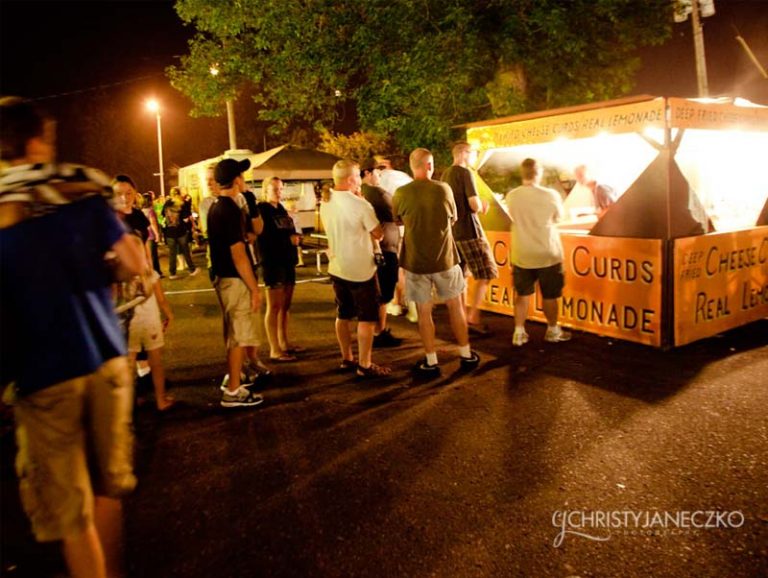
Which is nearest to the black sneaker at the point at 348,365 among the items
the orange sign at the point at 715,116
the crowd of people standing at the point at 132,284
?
the crowd of people standing at the point at 132,284

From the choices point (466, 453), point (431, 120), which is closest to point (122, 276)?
point (466, 453)

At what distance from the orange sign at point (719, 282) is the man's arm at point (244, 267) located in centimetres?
415

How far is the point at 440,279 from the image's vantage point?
541cm

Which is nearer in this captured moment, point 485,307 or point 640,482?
point 640,482

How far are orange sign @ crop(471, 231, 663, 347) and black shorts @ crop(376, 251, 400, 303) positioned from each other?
6.31 feet

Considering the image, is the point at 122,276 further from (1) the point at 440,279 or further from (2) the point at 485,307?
(2) the point at 485,307

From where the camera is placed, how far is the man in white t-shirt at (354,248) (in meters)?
5.30

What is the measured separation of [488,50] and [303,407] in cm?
756

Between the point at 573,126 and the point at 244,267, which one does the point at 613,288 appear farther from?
the point at 244,267

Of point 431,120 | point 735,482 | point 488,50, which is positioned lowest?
point 735,482

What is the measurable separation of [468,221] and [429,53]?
14.2 ft

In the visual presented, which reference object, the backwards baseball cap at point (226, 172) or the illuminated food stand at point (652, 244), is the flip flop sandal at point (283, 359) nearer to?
the backwards baseball cap at point (226, 172)

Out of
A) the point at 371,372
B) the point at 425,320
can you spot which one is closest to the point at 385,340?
the point at 371,372

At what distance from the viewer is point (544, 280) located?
20.5ft
